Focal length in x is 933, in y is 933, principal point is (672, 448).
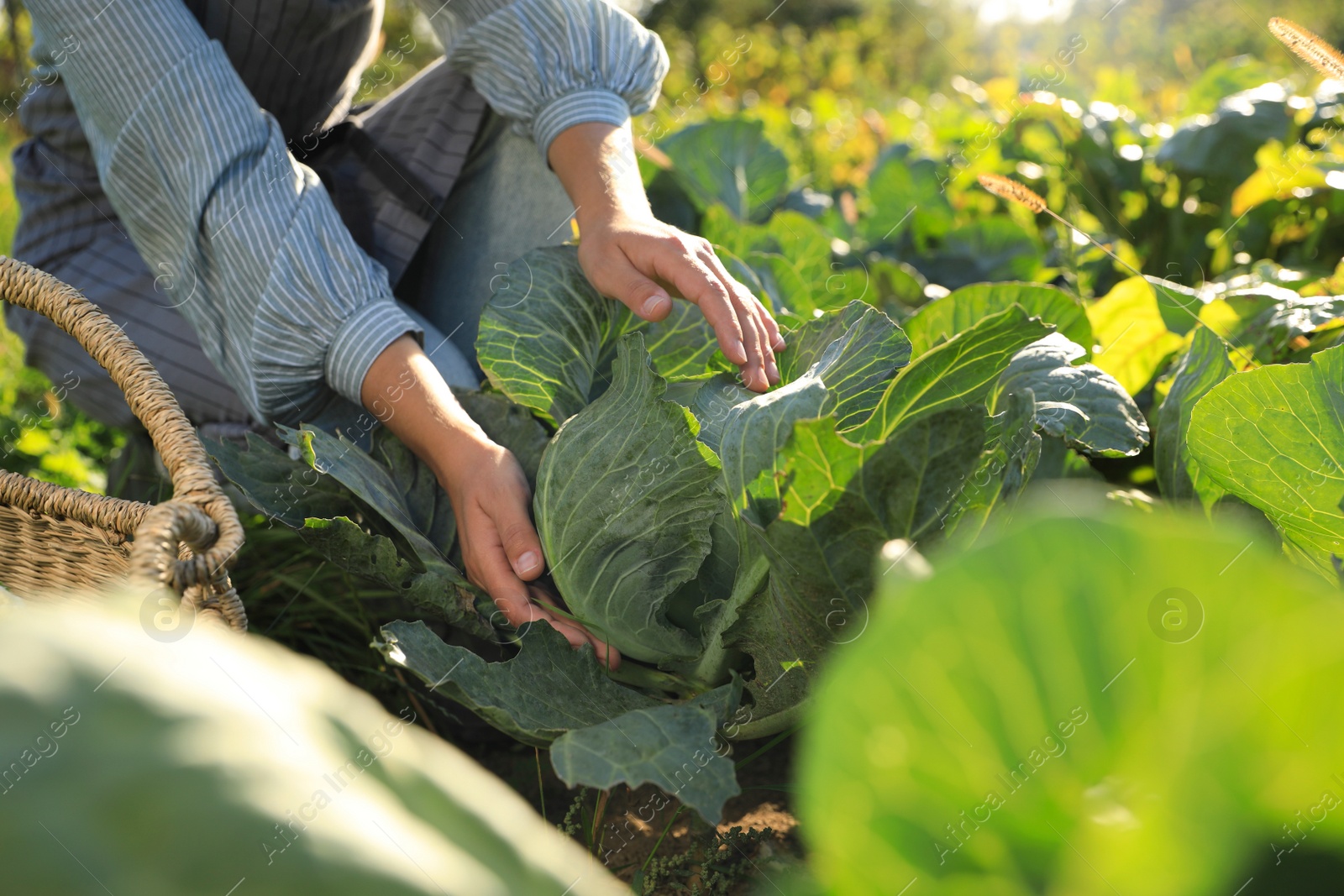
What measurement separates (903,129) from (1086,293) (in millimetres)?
2491

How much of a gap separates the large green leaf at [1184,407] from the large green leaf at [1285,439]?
13 centimetres

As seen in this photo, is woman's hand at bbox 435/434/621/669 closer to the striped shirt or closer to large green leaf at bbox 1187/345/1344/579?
the striped shirt

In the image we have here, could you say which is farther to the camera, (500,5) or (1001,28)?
(1001,28)

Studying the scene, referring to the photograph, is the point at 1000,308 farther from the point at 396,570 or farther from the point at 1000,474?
the point at 396,570

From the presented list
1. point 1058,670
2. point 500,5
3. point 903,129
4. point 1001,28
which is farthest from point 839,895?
point 1001,28

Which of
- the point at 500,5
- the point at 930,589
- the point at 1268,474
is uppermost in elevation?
the point at 930,589

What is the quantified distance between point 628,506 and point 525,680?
0.23 meters

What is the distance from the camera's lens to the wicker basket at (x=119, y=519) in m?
0.92

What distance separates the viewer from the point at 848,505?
85 centimetres

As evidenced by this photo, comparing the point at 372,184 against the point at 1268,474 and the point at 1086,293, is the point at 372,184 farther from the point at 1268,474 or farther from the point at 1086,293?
the point at 1268,474

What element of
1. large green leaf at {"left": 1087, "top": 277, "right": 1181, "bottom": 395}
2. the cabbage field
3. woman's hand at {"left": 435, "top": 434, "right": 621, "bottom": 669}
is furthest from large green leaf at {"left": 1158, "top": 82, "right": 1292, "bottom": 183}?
woman's hand at {"left": 435, "top": 434, "right": 621, "bottom": 669}

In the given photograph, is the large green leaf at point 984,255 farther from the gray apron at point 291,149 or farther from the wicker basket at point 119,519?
the wicker basket at point 119,519

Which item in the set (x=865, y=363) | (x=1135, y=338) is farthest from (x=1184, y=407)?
(x=865, y=363)

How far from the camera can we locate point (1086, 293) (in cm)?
199
